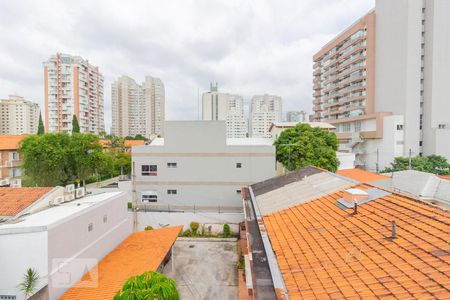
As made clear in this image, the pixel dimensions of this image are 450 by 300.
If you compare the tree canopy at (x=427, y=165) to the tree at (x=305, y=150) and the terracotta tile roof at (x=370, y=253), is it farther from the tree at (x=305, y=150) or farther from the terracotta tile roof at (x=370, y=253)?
the terracotta tile roof at (x=370, y=253)

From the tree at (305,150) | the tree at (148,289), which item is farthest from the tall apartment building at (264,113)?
the tree at (148,289)

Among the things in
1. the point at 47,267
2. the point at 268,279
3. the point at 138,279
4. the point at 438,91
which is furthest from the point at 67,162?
the point at 438,91

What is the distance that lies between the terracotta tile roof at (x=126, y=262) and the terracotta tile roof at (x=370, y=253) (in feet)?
22.1

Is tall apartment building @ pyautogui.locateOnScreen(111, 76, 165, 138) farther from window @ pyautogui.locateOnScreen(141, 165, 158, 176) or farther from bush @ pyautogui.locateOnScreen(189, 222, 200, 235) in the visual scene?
bush @ pyautogui.locateOnScreen(189, 222, 200, 235)

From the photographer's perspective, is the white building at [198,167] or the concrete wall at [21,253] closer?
the concrete wall at [21,253]

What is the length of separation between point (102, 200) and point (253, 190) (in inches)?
390

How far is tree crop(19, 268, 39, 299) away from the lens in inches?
332

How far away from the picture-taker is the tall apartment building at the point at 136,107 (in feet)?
331

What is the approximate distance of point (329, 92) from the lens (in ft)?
189

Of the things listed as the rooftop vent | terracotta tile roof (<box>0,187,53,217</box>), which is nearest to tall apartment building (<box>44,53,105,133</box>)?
terracotta tile roof (<box>0,187,53,217</box>)

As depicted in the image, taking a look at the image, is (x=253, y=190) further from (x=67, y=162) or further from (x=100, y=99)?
(x=100, y=99)

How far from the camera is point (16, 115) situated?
84312mm

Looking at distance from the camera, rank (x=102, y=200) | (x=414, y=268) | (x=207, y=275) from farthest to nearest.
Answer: (x=207, y=275) → (x=102, y=200) → (x=414, y=268)

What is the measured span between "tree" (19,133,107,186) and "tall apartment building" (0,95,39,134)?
243 ft
